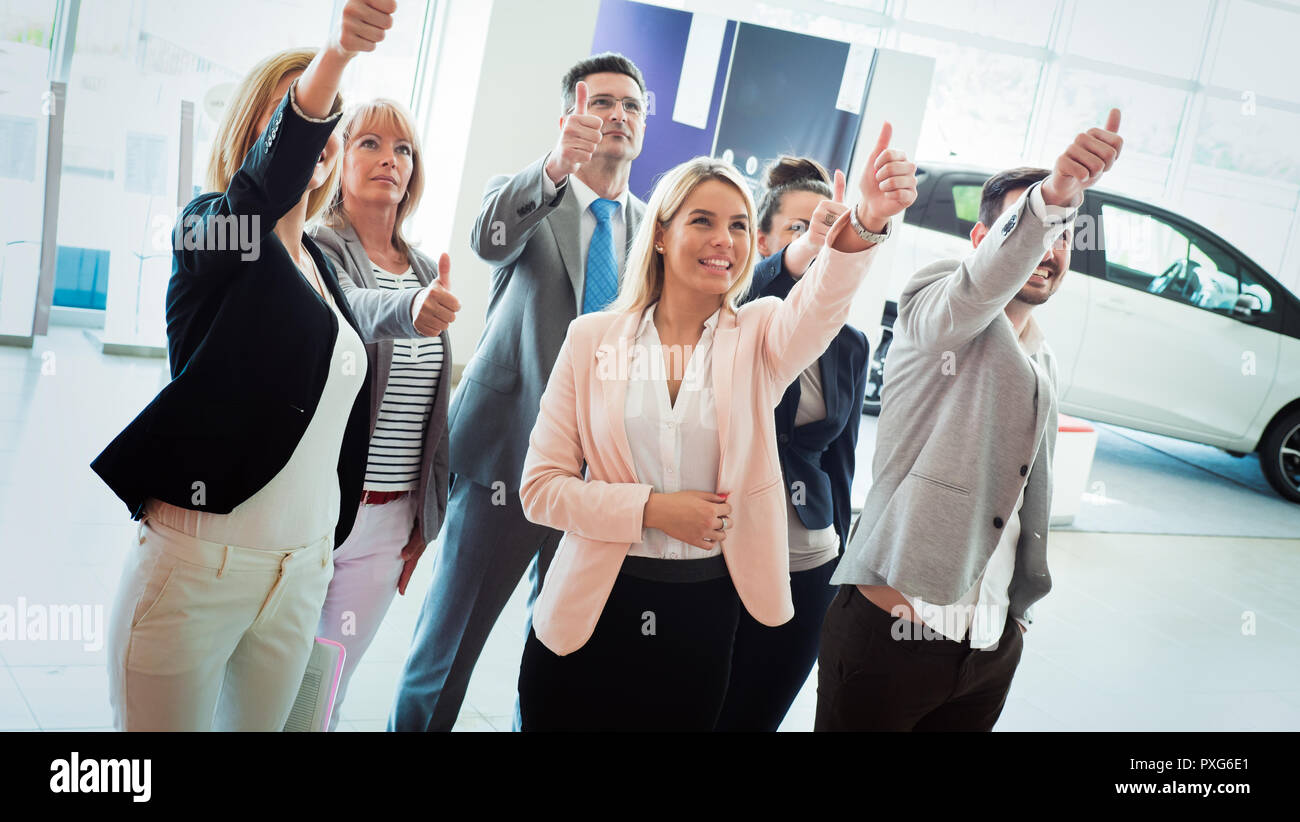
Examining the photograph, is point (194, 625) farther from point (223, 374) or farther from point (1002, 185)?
point (1002, 185)

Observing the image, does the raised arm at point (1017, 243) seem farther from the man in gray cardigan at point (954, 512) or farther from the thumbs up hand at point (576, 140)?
the thumbs up hand at point (576, 140)

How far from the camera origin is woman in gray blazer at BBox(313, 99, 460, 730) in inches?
77.0

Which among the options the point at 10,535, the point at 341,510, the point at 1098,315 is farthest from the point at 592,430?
the point at 1098,315

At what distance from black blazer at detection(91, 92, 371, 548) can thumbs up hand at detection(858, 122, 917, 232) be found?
73 cm

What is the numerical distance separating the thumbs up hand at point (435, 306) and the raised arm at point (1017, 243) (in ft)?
2.51

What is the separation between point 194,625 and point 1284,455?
664 cm

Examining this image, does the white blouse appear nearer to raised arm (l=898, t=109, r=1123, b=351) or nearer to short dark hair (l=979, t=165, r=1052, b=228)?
raised arm (l=898, t=109, r=1123, b=351)

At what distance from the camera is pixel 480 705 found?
8.65 feet

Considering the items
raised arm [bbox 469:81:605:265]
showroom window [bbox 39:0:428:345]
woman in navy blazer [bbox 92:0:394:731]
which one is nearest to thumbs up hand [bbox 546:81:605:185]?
raised arm [bbox 469:81:605:265]

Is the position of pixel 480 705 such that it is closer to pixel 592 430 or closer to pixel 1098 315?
pixel 592 430

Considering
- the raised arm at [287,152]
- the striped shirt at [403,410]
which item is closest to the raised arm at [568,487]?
the striped shirt at [403,410]

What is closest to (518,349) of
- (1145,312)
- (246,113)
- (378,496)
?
(378,496)

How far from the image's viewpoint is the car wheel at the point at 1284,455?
628 cm
